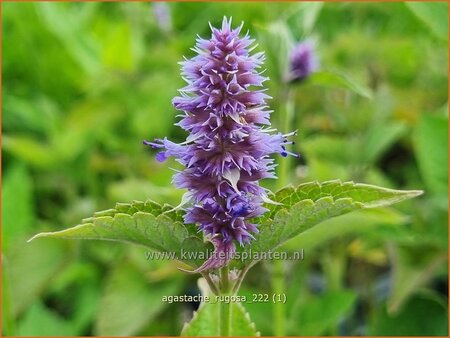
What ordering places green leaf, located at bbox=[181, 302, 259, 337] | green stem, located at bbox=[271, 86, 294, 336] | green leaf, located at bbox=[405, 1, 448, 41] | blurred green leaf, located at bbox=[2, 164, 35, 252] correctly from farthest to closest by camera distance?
blurred green leaf, located at bbox=[2, 164, 35, 252] < green leaf, located at bbox=[405, 1, 448, 41] < green stem, located at bbox=[271, 86, 294, 336] < green leaf, located at bbox=[181, 302, 259, 337]

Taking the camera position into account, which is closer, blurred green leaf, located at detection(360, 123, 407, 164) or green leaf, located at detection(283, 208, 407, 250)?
green leaf, located at detection(283, 208, 407, 250)

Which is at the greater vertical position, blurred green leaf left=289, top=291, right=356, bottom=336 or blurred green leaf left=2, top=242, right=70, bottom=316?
blurred green leaf left=2, top=242, right=70, bottom=316

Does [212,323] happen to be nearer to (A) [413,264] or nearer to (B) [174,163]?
(A) [413,264]

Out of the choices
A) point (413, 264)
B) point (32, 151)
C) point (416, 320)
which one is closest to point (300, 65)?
point (413, 264)

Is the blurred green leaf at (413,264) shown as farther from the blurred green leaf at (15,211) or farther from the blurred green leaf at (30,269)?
the blurred green leaf at (15,211)

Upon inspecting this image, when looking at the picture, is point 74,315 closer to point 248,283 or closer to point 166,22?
point 248,283

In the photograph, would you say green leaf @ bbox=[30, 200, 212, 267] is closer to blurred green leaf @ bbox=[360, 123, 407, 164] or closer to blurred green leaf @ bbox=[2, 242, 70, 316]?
blurred green leaf @ bbox=[2, 242, 70, 316]

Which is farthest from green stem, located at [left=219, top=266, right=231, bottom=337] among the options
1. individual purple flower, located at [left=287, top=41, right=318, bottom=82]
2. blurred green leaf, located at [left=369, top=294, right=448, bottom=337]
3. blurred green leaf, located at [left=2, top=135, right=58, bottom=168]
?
blurred green leaf, located at [left=2, top=135, right=58, bottom=168]
